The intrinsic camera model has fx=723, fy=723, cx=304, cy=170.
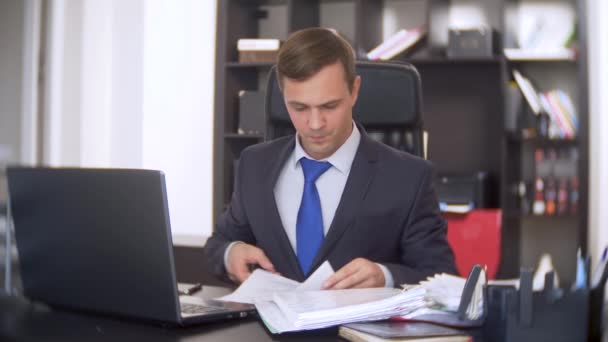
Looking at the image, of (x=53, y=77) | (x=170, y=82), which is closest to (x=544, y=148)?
(x=170, y=82)

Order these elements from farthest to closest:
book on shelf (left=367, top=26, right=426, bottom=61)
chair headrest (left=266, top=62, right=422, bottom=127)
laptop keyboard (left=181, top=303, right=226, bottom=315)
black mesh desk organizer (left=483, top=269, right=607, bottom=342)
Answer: book on shelf (left=367, top=26, right=426, bottom=61) → chair headrest (left=266, top=62, right=422, bottom=127) → laptop keyboard (left=181, top=303, right=226, bottom=315) → black mesh desk organizer (left=483, top=269, right=607, bottom=342)

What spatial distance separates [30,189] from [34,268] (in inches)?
5.2

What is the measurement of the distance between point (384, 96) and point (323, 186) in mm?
344

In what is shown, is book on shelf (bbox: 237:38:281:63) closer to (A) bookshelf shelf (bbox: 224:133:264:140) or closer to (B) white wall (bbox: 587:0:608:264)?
(A) bookshelf shelf (bbox: 224:133:264:140)

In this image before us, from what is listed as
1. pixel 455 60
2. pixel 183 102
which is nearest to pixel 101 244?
pixel 455 60

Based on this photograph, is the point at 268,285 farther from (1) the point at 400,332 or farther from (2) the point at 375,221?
(1) the point at 400,332

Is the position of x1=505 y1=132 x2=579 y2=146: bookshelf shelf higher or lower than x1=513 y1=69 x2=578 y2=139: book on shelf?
lower

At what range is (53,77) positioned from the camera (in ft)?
13.8

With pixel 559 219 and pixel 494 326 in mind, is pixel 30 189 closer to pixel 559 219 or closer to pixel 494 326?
pixel 494 326

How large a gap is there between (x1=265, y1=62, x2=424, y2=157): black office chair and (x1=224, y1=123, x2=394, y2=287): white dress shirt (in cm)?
21

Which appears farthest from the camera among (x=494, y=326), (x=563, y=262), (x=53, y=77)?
(x=53, y=77)

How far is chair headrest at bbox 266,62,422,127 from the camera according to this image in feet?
5.82

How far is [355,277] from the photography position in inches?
49.6

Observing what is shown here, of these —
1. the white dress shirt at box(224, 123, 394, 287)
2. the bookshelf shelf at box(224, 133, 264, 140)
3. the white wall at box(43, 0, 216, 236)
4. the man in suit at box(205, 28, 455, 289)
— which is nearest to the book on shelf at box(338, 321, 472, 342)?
the man in suit at box(205, 28, 455, 289)
